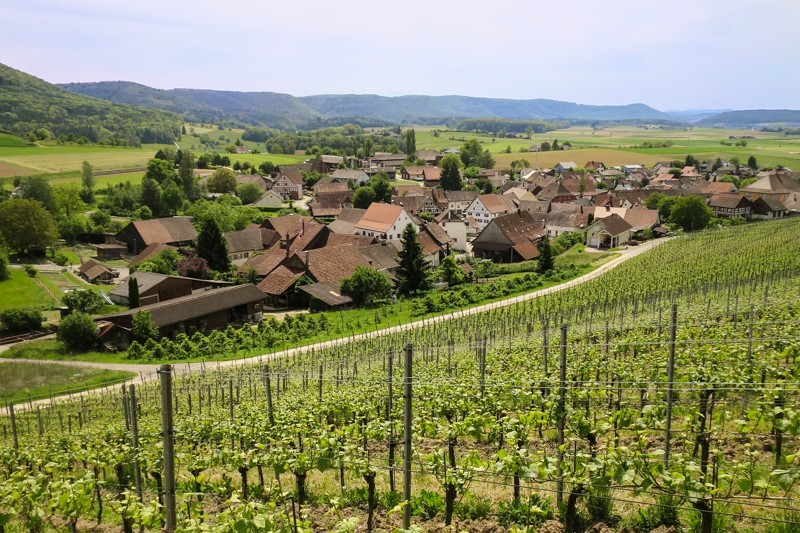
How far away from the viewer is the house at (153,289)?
40.8 metres

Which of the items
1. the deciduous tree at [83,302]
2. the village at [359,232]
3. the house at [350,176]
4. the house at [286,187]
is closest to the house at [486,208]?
the village at [359,232]

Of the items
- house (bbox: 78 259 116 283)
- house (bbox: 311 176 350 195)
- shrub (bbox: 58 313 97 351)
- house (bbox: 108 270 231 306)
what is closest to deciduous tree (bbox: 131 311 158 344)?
shrub (bbox: 58 313 97 351)

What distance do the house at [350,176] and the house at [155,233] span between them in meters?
44.2

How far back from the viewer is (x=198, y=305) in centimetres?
3684

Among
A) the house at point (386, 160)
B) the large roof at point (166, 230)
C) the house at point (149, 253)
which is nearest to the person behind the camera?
the house at point (149, 253)

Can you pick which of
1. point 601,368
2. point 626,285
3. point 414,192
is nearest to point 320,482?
point 601,368

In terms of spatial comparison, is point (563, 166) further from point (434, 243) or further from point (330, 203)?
point (434, 243)

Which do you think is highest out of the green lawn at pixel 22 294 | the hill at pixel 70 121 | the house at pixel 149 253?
the hill at pixel 70 121

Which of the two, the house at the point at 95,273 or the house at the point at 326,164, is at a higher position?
the house at the point at 326,164

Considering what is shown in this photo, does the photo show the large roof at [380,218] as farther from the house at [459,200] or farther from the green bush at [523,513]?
the green bush at [523,513]

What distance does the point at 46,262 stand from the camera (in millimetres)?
56688

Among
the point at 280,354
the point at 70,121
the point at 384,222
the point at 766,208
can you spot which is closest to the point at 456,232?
the point at 384,222

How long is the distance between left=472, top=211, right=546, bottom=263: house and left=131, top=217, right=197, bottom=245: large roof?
3378cm

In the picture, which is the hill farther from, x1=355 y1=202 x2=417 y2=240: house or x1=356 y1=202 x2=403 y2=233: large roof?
x1=355 y1=202 x2=417 y2=240: house
